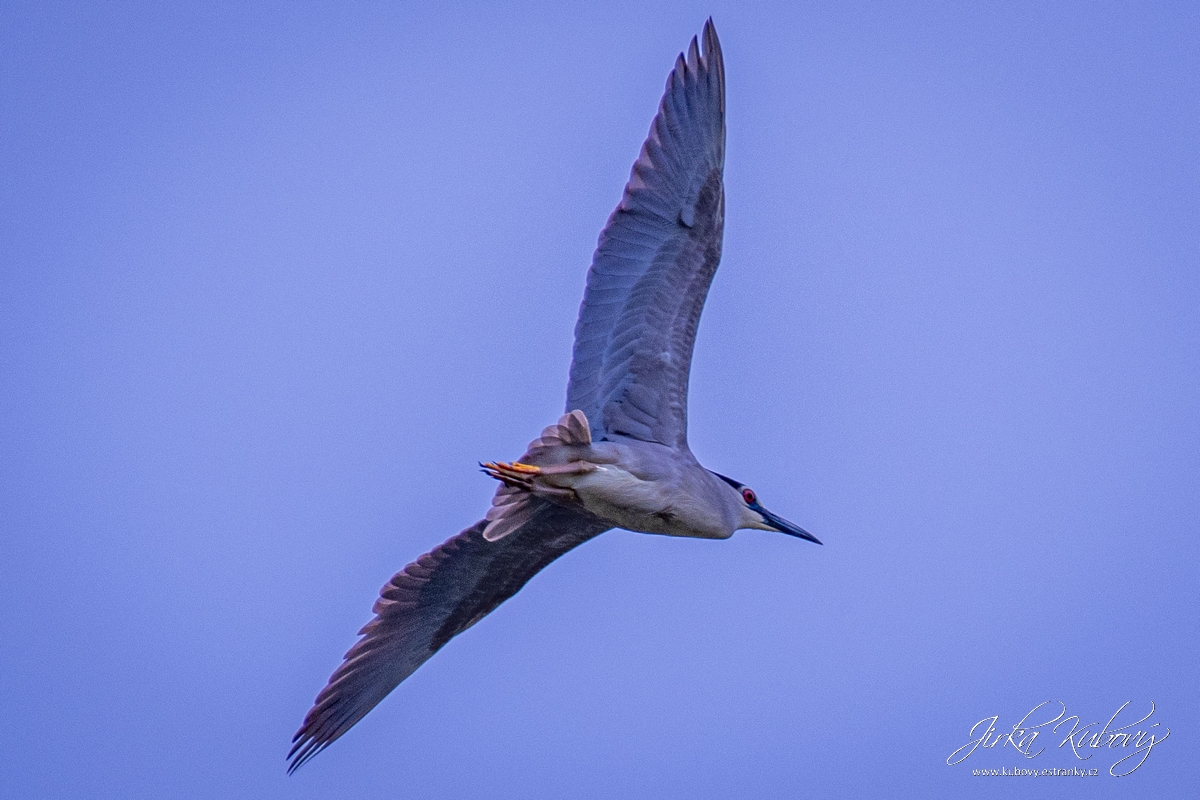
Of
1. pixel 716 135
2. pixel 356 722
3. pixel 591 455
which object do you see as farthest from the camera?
pixel 356 722

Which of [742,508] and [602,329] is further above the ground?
[602,329]

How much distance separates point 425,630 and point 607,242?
2.58 m

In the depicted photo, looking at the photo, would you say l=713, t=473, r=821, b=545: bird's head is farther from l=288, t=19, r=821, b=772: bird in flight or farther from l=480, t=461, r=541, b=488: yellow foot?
l=480, t=461, r=541, b=488: yellow foot

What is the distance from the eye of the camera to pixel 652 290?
805cm

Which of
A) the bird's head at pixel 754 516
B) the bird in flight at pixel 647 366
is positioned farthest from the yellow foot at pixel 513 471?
the bird's head at pixel 754 516

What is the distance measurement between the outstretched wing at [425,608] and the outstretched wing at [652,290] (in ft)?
2.56

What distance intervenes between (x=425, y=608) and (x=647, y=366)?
2029mm

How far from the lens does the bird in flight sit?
7668mm

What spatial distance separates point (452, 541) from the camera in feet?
27.8

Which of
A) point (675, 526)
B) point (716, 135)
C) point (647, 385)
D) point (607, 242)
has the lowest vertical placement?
point (675, 526)

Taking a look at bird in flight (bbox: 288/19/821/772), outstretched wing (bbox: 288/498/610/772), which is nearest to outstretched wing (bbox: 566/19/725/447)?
bird in flight (bbox: 288/19/821/772)

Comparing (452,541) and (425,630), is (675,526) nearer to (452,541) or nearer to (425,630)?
(452,541)

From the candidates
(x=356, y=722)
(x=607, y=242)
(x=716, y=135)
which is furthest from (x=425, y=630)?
(x=716, y=135)

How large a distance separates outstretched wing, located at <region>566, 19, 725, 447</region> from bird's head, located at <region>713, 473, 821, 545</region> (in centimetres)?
61
